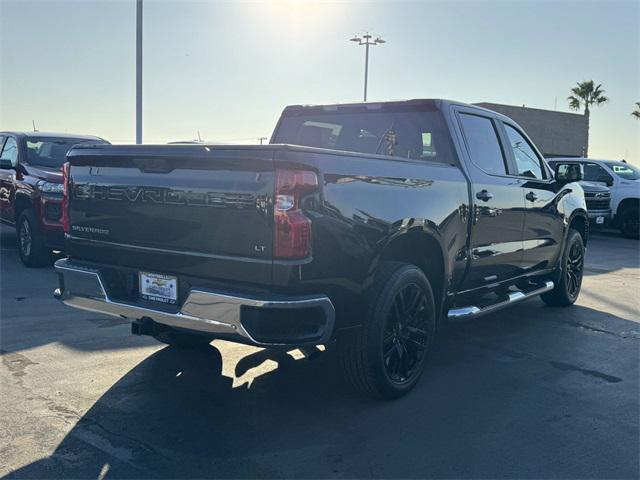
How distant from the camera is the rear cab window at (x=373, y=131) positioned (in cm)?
510

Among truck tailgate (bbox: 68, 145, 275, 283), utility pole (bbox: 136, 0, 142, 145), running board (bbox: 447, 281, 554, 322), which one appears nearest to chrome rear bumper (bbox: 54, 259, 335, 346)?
truck tailgate (bbox: 68, 145, 275, 283)

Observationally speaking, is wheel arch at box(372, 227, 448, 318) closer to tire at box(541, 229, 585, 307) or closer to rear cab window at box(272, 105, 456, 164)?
rear cab window at box(272, 105, 456, 164)

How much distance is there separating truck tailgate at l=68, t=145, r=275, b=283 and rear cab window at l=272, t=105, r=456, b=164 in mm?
2108

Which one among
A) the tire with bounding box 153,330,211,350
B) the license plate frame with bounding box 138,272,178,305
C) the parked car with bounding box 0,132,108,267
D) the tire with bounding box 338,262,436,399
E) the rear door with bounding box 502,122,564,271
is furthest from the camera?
the parked car with bounding box 0,132,108,267

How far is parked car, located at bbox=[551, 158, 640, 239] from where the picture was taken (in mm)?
15133

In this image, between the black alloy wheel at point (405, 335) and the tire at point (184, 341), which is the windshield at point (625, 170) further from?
the tire at point (184, 341)

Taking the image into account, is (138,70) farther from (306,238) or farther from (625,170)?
(306,238)

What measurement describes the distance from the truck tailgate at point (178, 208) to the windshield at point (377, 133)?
6.94ft

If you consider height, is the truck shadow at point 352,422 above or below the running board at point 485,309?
below

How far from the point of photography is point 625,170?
15758mm

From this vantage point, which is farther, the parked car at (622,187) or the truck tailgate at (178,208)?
the parked car at (622,187)

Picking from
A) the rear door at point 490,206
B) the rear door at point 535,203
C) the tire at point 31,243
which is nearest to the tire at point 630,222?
the rear door at point 535,203

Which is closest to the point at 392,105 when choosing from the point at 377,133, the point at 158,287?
the point at 377,133

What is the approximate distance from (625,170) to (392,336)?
13.7 meters
